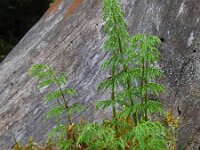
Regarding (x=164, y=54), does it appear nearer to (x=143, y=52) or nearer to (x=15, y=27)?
(x=143, y=52)

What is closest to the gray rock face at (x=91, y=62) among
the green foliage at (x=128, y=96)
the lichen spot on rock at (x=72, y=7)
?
the lichen spot on rock at (x=72, y=7)

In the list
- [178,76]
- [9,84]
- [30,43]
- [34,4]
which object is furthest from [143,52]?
[34,4]

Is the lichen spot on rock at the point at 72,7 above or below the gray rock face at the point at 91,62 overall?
above

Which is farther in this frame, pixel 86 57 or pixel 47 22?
pixel 47 22

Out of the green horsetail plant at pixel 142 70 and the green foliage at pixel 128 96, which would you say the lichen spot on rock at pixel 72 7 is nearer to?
the green foliage at pixel 128 96

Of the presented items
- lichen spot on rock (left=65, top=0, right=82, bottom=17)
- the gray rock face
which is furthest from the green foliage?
lichen spot on rock (left=65, top=0, right=82, bottom=17)

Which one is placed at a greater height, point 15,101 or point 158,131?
point 15,101

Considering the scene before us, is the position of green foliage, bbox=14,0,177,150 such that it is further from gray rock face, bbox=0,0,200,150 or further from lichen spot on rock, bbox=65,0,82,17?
lichen spot on rock, bbox=65,0,82,17

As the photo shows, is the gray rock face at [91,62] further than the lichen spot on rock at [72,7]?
No
